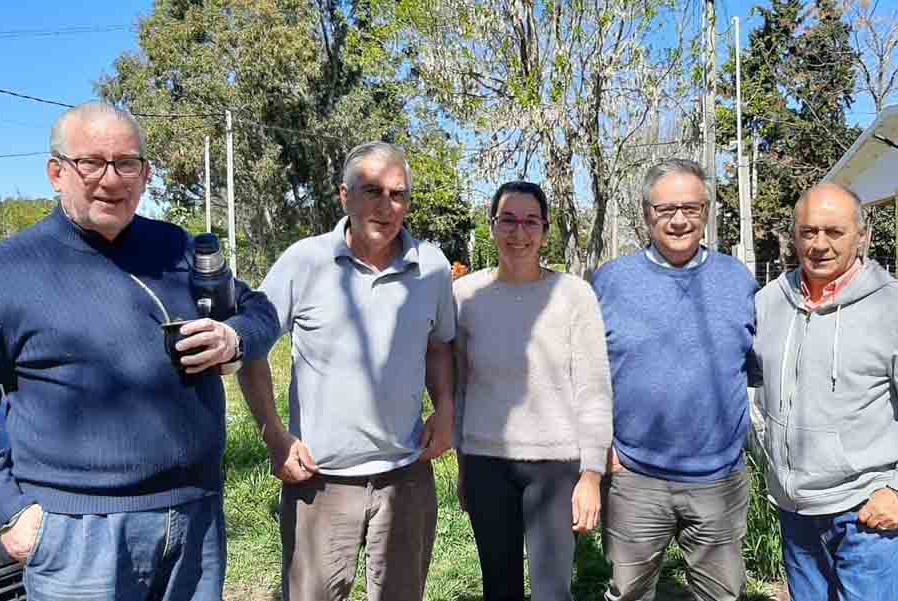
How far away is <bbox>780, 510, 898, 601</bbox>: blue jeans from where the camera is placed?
229 cm

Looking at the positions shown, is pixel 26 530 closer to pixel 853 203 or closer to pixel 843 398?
pixel 843 398

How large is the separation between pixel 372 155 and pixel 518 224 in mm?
538

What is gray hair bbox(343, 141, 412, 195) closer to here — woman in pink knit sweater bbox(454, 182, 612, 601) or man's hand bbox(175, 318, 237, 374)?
woman in pink knit sweater bbox(454, 182, 612, 601)

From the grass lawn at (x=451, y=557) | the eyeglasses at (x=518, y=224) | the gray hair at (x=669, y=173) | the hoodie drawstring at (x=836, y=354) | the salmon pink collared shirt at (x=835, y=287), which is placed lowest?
the grass lawn at (x=451, y=557)

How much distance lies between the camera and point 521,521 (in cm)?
265

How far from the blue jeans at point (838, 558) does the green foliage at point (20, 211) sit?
39.1 meters

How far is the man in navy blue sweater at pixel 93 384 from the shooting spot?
6.00 ft

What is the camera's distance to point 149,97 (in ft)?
92.3

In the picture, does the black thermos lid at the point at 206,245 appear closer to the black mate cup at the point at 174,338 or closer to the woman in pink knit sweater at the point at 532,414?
the black mate cup at the point at 174,338

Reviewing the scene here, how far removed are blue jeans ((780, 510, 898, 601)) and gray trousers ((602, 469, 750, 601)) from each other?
0.60 ft

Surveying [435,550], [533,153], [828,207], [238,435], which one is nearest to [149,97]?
[533,153]

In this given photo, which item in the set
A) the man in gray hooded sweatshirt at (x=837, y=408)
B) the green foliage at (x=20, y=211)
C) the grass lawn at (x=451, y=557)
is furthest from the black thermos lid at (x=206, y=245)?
the green foliage at (x=20, y=211)

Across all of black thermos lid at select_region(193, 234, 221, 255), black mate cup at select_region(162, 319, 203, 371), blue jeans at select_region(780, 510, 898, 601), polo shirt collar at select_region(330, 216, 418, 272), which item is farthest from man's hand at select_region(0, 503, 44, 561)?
blue jeans at select_region(780, 510, 898, 601)

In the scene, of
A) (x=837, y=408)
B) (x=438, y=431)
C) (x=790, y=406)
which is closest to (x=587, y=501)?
(x=438, y=431)
